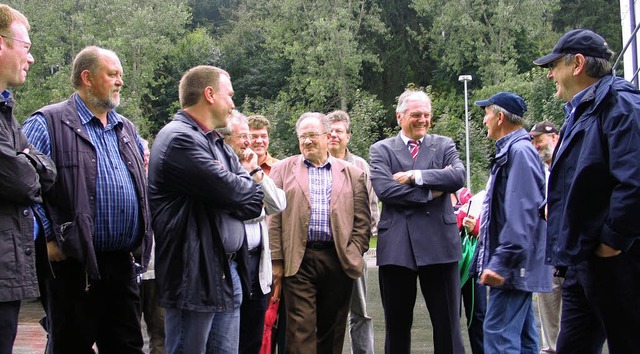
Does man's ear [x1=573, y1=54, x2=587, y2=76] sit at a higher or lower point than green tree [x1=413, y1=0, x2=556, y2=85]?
lower

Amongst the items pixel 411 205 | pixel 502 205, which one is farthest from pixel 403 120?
pixel 502 205

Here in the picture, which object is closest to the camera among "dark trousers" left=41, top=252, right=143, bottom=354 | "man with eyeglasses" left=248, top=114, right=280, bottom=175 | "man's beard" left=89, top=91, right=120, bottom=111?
"dark trousers" left=41, top=252, right=143, bottom=354

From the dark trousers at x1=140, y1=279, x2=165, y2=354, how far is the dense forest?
33.2 meters

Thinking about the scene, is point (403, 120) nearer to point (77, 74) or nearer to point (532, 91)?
point (77, 74)

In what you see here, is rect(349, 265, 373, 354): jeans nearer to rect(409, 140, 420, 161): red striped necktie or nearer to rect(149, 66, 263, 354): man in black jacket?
rect(409, 140, 420, 161): red striped necktie

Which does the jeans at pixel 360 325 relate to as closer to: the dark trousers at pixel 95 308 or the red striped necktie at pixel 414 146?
the red striped necktie at pixel 414 146

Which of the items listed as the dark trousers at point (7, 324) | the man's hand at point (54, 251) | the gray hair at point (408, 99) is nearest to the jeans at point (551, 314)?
the gray hair at point (408, 99)

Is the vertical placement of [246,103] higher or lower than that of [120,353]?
higher

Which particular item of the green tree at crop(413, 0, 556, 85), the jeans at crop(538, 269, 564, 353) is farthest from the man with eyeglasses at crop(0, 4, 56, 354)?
the green tree at crop(413, 0, 556, 85)

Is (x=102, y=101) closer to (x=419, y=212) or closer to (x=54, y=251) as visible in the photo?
(x=54, y=251)

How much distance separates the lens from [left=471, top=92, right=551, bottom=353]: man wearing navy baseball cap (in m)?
5.55

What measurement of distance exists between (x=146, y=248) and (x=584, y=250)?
2657 millimetres

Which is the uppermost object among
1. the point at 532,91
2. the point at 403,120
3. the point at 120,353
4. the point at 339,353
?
the point at 532,91

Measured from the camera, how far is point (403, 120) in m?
6.52
